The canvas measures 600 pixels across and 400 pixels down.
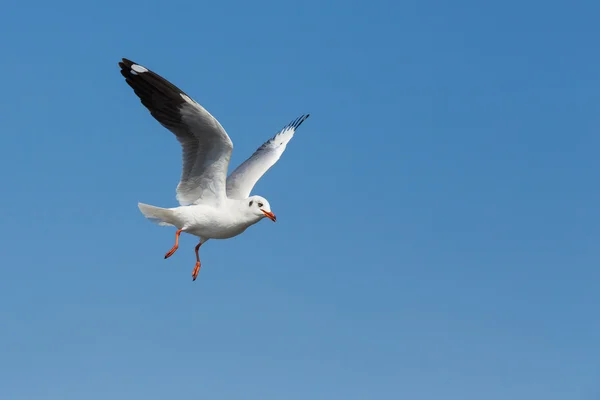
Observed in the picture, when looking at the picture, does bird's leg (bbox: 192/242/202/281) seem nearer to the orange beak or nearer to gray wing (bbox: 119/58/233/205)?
gray wing (bbox: 119/58/233/205)

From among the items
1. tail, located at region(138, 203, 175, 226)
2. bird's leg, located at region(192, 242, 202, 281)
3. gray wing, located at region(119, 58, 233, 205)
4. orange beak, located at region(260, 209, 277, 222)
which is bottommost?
bird's leg, located at region(192, 242, 202, 281)

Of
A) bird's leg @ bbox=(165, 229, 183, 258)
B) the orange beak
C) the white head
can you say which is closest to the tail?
bird's leg @ bbox=(165, 229, 183, 258)

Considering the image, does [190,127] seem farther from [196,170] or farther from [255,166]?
[255,166]

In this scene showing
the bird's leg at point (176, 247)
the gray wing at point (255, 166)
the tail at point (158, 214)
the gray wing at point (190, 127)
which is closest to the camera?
the gray wing at point (190, 127)

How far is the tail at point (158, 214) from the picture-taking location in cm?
1817

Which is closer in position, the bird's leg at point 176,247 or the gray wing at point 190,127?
the gray wing at point 190,127

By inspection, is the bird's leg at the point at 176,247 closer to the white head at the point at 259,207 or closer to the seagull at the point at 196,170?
the seagull at the point at 196,170

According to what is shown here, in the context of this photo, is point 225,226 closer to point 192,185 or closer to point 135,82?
point 192,185

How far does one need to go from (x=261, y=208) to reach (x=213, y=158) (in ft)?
4.04

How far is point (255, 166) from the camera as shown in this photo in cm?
2111

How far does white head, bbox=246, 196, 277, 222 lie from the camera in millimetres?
17828

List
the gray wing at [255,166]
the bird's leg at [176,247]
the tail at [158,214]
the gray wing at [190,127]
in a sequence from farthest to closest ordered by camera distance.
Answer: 1. the gray wing at [255,166]
2. the tail at [158,214]
3. the bird's leg at [176,247]
4. the gray wing at [190,127]

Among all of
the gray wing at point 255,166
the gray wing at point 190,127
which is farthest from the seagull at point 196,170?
the gray wing at point 255,166

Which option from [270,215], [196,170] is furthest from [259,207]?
[196,170]
